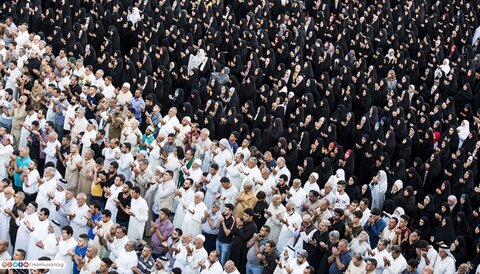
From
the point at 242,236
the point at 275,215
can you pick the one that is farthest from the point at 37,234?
the point at 275,215

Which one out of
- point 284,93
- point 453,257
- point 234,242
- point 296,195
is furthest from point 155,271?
point 284,93

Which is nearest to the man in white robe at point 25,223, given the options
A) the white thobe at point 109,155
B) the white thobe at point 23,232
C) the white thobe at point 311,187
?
the white thobe at point 23,232

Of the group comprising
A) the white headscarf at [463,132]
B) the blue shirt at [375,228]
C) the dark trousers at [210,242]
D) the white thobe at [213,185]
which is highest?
the white headscarf at [463,132]

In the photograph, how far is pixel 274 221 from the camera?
16.5 m

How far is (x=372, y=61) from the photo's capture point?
23.5m

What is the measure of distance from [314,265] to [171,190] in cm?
253

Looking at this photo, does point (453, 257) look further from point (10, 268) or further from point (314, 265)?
point (10, 268)

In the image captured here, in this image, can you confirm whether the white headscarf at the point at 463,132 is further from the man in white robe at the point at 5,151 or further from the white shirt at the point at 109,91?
the man in white robe at the point at 5,151

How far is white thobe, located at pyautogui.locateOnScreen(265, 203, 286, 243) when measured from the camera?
16.4m

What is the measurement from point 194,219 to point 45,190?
2302 mm

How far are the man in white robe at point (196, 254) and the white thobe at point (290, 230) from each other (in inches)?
61.9

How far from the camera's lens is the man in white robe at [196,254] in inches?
595

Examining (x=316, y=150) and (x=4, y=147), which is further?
(x=316, y=150)

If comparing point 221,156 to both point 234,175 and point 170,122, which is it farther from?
point 170,122
